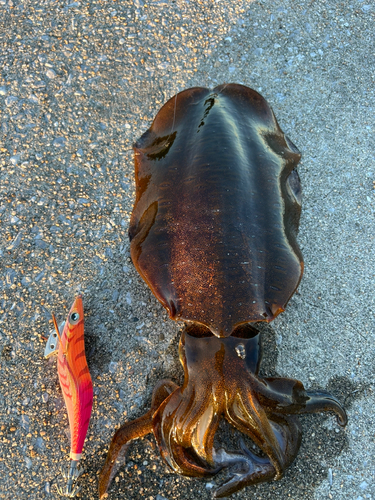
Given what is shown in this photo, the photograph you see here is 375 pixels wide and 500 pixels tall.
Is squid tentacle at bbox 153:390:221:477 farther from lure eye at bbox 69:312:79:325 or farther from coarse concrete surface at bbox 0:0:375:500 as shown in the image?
lure eye at bbox 69:312:79:325

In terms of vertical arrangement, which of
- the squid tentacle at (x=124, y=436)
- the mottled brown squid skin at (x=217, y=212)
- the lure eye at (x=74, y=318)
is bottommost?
the squid tentacle at (x=124, y=436)

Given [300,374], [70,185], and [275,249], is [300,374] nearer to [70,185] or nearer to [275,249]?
[275,249]

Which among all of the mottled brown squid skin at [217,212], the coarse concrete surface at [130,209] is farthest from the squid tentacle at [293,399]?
the mottled brown squid skin at [217,212]

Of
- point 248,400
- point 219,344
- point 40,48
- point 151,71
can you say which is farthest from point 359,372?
point 40,48

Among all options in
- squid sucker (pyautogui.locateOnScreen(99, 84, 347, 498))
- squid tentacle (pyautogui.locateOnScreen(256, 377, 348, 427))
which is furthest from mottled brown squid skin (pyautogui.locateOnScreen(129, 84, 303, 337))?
squid tentacle (pyautogui.locateOnScreen(256, 377, 348, 427))

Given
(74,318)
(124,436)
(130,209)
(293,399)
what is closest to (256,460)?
(293,399)

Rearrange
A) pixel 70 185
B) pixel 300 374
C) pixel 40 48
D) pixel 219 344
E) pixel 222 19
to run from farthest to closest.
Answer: pixel 222 19 < pixel 40 48 < pixel 70 185 < pixel 300 374 < pixel 219 344

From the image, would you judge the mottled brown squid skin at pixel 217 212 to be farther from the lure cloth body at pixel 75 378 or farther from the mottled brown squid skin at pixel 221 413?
the lure cloth body at pixel 75 378
